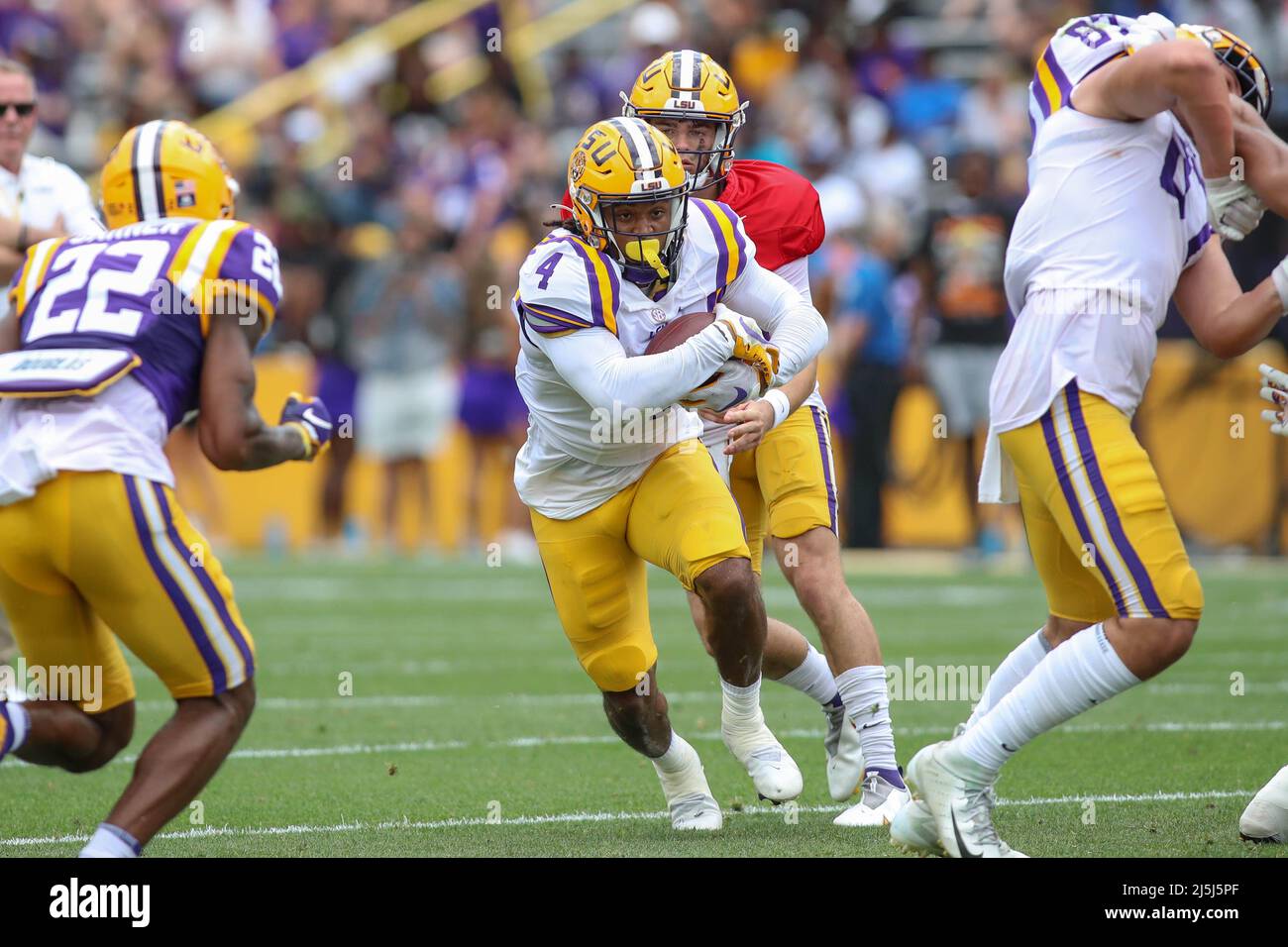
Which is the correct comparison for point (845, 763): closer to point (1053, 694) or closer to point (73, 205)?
point (1053, 694)

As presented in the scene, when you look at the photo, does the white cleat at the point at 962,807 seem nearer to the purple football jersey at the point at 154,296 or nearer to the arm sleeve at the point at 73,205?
the purple football jersey at the point at 154,296

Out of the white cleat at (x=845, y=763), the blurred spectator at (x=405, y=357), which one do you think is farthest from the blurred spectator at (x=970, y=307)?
the white cleat at (x=845, y=763)

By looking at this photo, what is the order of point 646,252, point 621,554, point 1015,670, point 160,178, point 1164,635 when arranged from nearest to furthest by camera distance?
point 1164,635
point 160,178
point 646,252
point 1015,670
point 621,554

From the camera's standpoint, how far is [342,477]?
13898 millimetres

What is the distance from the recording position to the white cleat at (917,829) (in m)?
4.39

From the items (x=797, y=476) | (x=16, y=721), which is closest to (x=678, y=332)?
(x=797, y=476)

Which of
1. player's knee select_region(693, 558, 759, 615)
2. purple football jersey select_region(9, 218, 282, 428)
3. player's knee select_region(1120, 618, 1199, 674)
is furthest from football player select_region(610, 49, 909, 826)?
purple football jersey select_region(9, 218, 282, 428)

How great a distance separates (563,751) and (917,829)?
215 centimetres

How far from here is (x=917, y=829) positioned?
4418 mm

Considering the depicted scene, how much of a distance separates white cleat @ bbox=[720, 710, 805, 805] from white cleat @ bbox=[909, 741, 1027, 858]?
1.07 metres

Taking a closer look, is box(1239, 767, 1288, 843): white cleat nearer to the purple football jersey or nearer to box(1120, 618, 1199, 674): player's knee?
box(1120, 618, 1199, 674): player's knee

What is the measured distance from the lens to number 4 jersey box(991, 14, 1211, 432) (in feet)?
14.2
